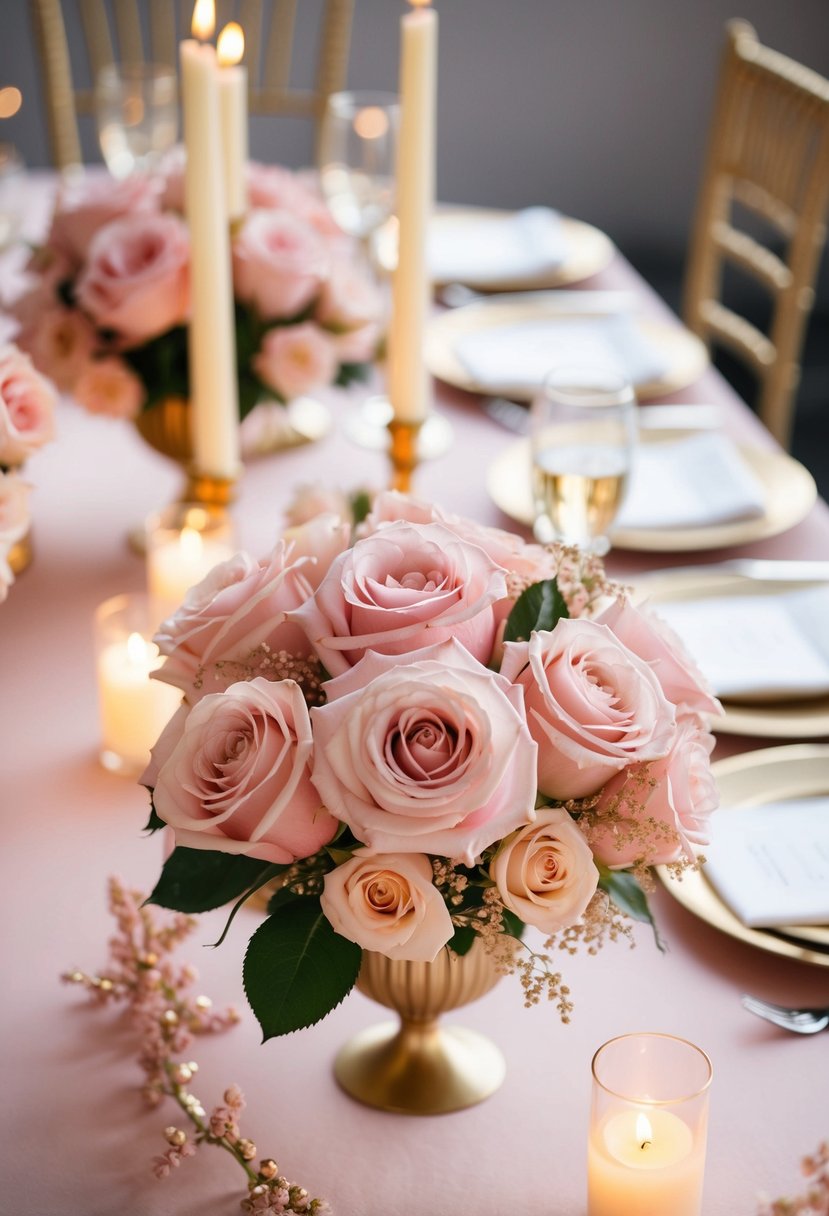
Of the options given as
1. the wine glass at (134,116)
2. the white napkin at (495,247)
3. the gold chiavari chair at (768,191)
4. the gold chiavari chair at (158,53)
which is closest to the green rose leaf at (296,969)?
the white napkin at (495,247)

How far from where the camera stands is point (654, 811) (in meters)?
0.68

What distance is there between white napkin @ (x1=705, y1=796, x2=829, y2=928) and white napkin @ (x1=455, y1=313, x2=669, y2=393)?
800 mm

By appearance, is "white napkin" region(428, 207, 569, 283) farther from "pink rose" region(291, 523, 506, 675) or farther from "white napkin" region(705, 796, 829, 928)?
"pink rose" region(291, 523, 506, 675)

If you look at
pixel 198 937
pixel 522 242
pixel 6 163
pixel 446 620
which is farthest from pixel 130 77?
pixel 446 620

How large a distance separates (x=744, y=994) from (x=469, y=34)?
3494mm

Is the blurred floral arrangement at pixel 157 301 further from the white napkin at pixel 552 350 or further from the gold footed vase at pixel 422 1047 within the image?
the gold footed vase at pixel 422 1047

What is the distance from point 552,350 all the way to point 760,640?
691 millimetres

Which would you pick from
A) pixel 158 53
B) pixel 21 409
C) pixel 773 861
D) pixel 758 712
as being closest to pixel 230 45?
pixel 21 409

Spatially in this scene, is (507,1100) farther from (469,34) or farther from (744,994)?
(469,34)

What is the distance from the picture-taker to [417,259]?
1.29 m

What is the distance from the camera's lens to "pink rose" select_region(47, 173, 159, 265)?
1.37 metres

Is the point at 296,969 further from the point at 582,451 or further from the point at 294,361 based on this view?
the point at 294,361

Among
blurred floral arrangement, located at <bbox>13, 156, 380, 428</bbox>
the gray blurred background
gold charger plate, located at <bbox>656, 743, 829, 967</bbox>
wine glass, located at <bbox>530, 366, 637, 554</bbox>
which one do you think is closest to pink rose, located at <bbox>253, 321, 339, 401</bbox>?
blurred floral arrangement, located at <bbox>13, 156, 380, 428</bbox>

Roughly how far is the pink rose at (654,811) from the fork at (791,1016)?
0.70 feet
